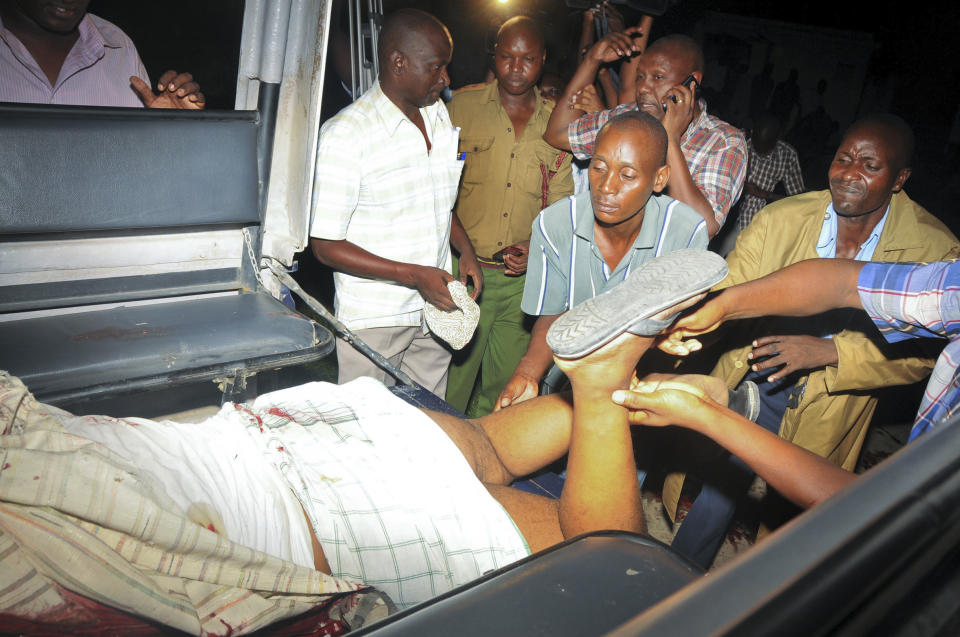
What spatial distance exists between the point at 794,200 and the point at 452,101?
1879 mm

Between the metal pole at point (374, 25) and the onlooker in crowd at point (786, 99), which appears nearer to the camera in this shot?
the metal pole at point (374, 25)

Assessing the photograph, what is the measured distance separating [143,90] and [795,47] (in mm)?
11381

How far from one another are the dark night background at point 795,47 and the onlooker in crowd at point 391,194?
3.70m

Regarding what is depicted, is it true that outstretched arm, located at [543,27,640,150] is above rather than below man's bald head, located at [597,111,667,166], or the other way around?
above

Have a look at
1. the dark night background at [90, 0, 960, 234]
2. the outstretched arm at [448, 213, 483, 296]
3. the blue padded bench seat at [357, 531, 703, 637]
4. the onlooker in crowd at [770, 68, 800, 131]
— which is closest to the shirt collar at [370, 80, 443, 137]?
the outstretched arm at [448, 213, 483, 296]

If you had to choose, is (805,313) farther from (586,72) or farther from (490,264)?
(586,72)

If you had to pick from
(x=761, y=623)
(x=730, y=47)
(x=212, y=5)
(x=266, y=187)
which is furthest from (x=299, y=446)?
(x=730, y=47)

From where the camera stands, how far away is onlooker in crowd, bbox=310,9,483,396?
2.34 m

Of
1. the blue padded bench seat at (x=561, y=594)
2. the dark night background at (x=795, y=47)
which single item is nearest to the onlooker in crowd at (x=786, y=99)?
the dark night background at (x=795, y=47)

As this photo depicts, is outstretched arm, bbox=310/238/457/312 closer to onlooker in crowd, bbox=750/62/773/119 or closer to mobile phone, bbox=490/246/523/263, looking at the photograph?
mobile phone, bbox=490/246/523/263

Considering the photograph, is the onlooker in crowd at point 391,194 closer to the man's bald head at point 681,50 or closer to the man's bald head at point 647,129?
the man's bald head at point 647,129

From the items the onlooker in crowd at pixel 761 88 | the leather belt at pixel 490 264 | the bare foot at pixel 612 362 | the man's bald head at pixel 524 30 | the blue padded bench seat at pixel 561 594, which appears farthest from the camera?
the onlooker in crowd at pixel 761 88

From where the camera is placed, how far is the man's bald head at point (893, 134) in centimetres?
214

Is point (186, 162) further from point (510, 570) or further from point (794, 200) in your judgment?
point (794, 200)
